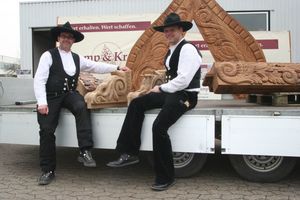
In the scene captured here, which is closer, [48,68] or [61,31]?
[48,68]

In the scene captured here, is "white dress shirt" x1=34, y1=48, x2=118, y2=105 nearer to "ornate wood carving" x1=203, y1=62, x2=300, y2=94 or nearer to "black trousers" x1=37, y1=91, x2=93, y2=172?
"black trousers" x1=37, y1=91, x2=93, y2=172

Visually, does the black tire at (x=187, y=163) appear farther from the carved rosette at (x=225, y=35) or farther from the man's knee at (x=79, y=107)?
the carved rosette at (x=225, y=35)

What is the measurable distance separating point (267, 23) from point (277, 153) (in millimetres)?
10027

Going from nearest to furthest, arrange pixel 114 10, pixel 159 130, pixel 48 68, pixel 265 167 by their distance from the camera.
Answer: pixel 159 130 → pixel 265 167 → pixel 48 68 → pixel 114 10

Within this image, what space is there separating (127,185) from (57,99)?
1.16 m

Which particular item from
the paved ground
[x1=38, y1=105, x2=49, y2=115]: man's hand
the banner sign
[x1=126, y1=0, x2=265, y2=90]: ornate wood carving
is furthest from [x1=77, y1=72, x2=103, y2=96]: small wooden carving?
the banner sign

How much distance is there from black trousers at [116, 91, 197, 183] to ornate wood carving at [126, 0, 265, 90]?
2.03m

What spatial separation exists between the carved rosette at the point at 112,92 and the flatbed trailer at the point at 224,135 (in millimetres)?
123

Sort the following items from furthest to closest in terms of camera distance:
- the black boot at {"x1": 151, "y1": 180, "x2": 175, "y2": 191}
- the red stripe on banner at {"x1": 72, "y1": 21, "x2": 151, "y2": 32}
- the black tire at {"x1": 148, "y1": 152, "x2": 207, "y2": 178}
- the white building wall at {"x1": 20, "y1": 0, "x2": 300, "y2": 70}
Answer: the white building wall at {"x1": 20, "y1": 0, "x2": 300, "y2": 70}
the red stripe on banner at {"x1": 72, "y1": 21, "x2": 151, "y2": 32}
the black tire at {"x1": 148, "y1": 152, "x2": 207, "y2": 178}
the black boot at {"x1": 151, "y1": 180, "x2": 175, "y2": 191}

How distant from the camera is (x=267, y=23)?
13398 mm

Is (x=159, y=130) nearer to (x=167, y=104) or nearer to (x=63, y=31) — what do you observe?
(x=167, y=104)

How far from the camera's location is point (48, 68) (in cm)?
452

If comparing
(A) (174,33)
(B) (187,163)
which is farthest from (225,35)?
(B) (187,163)

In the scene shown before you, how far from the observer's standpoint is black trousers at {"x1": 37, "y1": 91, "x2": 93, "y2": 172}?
443cm
